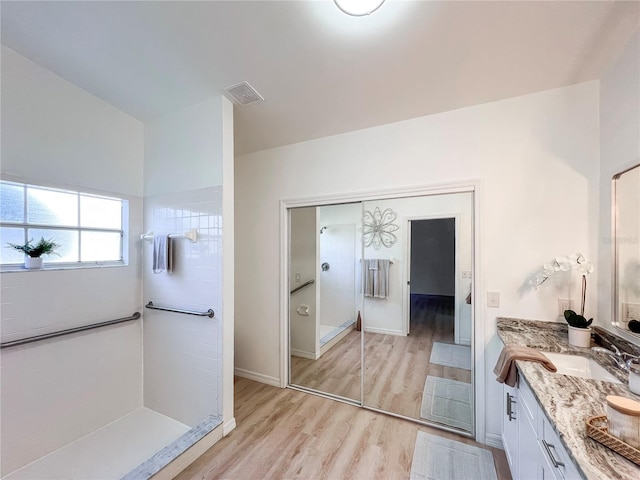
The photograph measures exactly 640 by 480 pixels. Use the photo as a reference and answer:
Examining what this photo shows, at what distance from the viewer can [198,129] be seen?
222 cm

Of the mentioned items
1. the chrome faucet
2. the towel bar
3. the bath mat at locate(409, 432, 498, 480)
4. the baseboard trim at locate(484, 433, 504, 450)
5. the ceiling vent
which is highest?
the ceiling vent

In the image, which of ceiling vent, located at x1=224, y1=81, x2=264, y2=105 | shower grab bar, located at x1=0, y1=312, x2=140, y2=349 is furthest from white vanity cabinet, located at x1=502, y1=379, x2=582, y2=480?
shower grab bar, located at x1=0, y1=312, x2=140, y2=349

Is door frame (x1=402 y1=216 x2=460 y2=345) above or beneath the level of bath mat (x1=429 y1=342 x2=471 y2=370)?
above

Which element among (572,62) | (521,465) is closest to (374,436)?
(521,465)

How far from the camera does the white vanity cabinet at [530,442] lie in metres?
0.91

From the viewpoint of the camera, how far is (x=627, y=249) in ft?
4.66

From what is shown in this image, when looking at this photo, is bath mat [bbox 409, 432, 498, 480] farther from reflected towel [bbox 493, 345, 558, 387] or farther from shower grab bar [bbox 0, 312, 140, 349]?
shower grab bar [bbox 0, 312, 140, 349]

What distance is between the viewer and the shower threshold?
6.01ft

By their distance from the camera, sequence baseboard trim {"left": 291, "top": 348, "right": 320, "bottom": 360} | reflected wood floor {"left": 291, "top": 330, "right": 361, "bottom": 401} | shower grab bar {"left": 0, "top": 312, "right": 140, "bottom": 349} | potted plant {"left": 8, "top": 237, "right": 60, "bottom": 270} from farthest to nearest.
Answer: baseboard trim {"left": 291, "top": 348, "right": 320, "bottom": 360}, reflected wood floor {"left": 291, "top": 330, "right": 361, "bottom": 401}, potted plant {"left": 8, "top": 237, "right": 60, "bottom": 270}, shower grab bar {"left": 0, "top": 312, "right": 140, "bottom": 349}

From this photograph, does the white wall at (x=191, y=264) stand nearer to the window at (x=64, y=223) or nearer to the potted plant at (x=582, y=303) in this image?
the window at (x=64, y=223)

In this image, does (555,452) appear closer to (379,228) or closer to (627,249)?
(627,249)

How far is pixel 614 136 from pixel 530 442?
1.78 metres

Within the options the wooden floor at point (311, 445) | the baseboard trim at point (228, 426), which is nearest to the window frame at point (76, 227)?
the baseboard trim at point (228, 426)

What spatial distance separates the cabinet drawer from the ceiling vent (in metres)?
2.56
